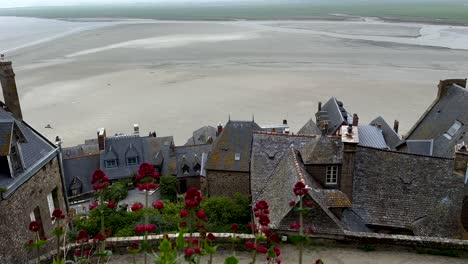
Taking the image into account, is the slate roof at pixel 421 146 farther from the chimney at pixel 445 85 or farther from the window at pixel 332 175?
the window at pixel 332 175

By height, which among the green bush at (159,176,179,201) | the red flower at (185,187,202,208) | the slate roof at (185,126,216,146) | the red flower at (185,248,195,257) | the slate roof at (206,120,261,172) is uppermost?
the red flower at (185,187,202,208)

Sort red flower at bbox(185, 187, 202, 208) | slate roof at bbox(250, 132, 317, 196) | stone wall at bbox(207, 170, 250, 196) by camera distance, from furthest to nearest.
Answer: stone wall at bbox(207, 170, 250, 196) → slate roof at bbox(250, 132, 317, 196) → red flower at bbox(185, 187, 202, 208)

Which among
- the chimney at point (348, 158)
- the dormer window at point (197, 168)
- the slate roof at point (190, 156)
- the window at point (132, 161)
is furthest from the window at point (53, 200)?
the window at point (132, 161)

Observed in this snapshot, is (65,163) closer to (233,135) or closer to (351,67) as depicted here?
(233,135)

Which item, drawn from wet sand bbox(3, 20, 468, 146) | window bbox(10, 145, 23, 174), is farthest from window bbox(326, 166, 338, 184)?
wet sand bbox(3, 20, 468, 146)

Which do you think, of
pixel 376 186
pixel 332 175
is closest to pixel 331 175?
pixel 332 175

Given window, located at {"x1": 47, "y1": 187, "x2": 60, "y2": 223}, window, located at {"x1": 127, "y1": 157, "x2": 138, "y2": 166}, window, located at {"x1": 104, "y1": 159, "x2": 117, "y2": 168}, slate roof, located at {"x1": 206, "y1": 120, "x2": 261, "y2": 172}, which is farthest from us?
window, located at {"x1": 127, "y1": 157, "x2": 138, "y2": 166}

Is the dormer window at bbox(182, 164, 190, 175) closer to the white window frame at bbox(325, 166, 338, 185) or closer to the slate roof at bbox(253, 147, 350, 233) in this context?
the slate roof at bbox(253, 147, 350, 233)

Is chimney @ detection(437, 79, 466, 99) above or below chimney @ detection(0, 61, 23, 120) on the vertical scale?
below
